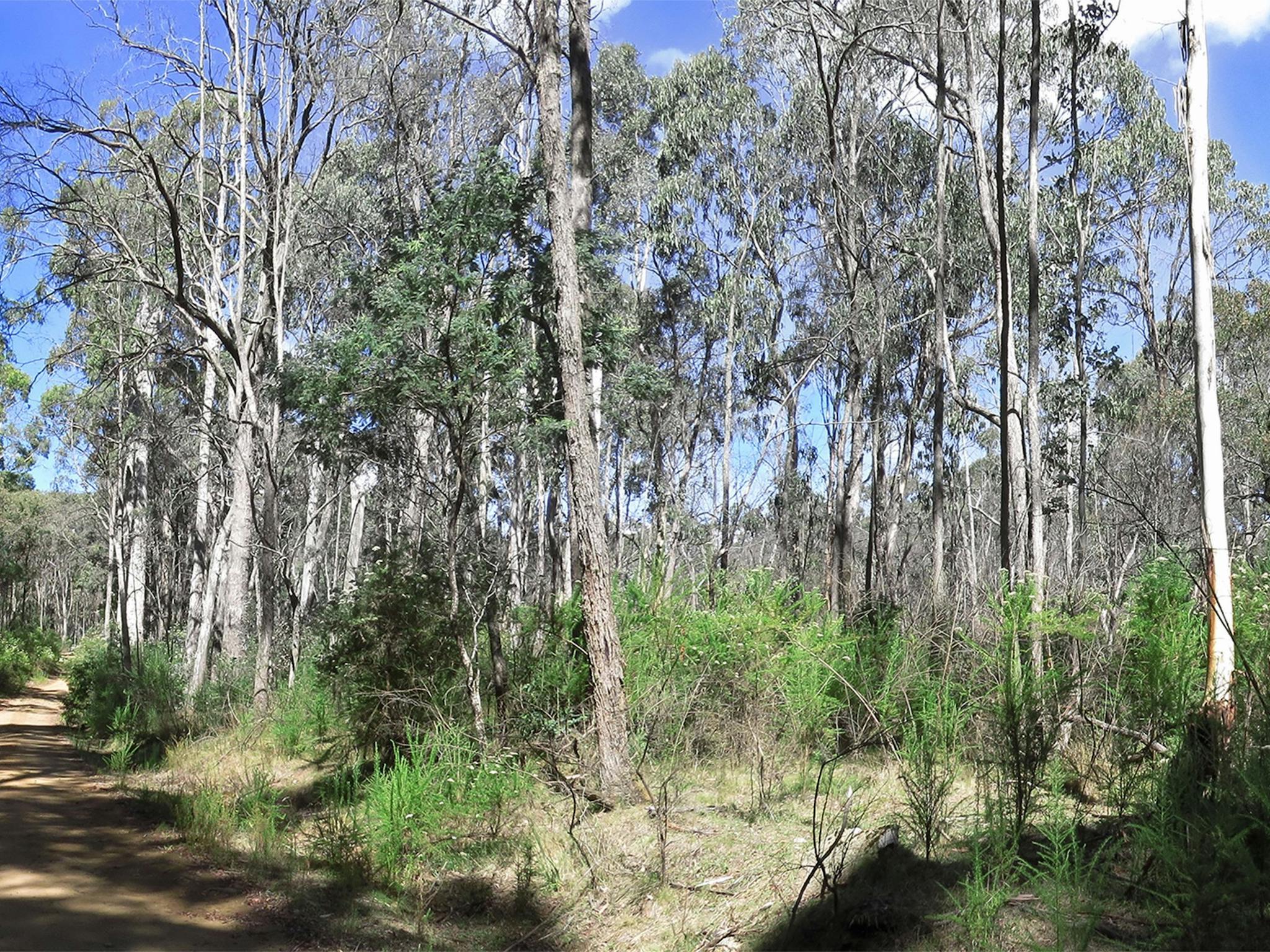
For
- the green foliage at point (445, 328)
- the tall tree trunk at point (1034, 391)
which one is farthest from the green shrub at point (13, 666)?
the tall tree trunk at point (1034, 391)

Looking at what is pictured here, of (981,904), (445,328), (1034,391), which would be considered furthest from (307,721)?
(1034,391)

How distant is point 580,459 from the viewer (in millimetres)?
7445

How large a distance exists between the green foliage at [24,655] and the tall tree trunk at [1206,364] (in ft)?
67.7

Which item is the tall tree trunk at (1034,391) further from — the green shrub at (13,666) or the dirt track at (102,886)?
the green shrub at (13,666)

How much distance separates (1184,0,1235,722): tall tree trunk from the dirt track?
17.4ft

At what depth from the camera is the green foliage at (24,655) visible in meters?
19.6

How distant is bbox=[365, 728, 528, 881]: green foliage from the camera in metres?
5.96

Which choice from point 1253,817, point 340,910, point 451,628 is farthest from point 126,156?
point 1253,817

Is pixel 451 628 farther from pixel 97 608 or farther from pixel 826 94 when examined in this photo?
pixel 97 608

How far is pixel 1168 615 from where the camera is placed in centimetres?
553

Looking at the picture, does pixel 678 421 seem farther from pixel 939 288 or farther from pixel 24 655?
pixel 24 655

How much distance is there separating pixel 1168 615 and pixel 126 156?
13.5m

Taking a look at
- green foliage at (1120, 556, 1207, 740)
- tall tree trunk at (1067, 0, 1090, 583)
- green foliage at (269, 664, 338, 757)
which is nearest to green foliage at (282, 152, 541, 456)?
green foliage at (269, 664, 338, 757)

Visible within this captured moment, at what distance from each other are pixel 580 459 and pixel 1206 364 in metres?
4.32
